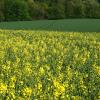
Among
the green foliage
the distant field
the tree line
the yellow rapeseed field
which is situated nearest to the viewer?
the yellow rapeseed field

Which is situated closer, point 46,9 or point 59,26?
point 59,26

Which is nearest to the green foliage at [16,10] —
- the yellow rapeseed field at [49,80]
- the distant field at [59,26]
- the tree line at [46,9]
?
the tree line at [46,9]

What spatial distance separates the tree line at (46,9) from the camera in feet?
245

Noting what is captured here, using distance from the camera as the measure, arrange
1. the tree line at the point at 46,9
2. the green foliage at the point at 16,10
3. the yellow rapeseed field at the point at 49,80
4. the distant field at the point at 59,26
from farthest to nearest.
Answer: the tree line at the point at 46,9, the green foliage at the point at 16,10, the distant field at the point at 59,26, the yellow rapeseed field at the point at 49,80

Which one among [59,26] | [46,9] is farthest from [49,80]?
[46,9]

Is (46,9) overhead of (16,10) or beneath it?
beneath

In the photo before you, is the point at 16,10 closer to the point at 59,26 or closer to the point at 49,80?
the point at 59,26

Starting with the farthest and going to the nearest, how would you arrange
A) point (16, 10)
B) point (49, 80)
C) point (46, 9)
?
point (46, 9)
point (16, 10)
point (49, 80)

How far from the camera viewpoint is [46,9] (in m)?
80.0

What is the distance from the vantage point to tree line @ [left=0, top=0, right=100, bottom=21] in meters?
74.7

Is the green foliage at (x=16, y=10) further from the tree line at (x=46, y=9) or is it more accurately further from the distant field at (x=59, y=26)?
the distant field at (x=59, y=26)

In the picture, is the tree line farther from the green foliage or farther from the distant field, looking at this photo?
the distant field

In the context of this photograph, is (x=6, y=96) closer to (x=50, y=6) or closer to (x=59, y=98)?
(x=59, y=98)

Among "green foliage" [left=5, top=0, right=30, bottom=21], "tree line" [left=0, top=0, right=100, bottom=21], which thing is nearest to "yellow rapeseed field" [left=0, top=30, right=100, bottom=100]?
"tree line" [left=0, top=0, right=100, bottom=21]
